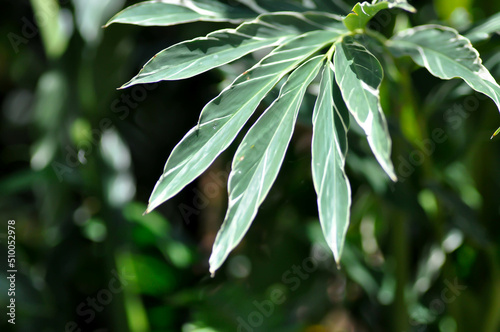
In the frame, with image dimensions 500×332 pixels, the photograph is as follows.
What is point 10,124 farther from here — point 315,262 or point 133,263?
point 315,262

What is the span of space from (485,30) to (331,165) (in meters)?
0.27

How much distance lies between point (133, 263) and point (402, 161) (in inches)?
19.0

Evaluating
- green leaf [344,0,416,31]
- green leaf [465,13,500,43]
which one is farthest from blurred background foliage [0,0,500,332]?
green leaf [344,0,416,31]

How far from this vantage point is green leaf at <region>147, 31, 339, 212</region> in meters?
0.41

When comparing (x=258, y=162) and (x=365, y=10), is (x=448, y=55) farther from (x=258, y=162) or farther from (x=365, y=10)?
(x=258, y=162)

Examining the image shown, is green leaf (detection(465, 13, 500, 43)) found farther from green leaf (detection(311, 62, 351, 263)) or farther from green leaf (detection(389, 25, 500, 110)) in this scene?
green leaf (detection(311, 62, 351, 263))

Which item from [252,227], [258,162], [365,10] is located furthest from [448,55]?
[252,227]

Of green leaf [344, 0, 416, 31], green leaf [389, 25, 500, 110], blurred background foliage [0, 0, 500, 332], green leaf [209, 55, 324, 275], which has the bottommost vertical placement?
blurred background foliage [0, 0, 500, 332]

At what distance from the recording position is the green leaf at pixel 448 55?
399 millimetres

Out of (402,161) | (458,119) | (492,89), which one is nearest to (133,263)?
(402,161)

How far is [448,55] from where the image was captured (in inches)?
17.2

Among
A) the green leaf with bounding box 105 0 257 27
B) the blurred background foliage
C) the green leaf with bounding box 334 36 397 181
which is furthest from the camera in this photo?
the blurred background foliage

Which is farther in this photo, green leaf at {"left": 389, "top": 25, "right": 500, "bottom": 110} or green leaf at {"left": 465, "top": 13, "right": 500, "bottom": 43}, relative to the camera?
green leaf at {"left": 465, "top": 13, "right": 500, "bottom": 43}

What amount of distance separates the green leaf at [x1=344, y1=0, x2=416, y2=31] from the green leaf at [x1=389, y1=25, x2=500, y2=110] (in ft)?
0.14
